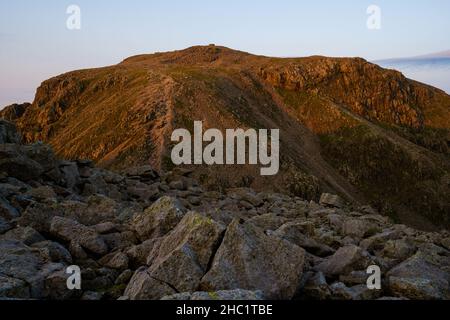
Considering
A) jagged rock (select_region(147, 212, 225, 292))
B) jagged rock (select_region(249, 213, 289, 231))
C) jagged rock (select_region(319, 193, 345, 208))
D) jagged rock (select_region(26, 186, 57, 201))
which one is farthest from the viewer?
jagged rock (select_region(319, 193, 345, 208))

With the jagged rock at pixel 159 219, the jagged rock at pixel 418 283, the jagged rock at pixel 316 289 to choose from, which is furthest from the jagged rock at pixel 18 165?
the jagged rock at pixel 418 283

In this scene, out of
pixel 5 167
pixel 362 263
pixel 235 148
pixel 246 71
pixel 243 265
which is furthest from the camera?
pixel 246 71

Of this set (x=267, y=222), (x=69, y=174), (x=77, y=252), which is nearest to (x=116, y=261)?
(x=77, y=252)

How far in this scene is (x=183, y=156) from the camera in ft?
318

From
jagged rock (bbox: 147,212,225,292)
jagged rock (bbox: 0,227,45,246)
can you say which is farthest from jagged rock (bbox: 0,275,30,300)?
jagged rock (bbox: 0,227,45,246)

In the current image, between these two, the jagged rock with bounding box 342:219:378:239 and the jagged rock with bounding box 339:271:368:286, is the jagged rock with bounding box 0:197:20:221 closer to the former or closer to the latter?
the jagged rock with bounding box 339:271:368:286

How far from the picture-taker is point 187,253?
11.1 m

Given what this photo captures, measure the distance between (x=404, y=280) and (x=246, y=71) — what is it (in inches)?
6093

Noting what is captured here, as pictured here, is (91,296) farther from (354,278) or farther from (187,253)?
(354,278)

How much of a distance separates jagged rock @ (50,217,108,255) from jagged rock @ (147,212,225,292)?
8.40 ft

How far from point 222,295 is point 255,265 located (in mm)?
1688

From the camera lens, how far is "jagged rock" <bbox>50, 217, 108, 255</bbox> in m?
14.4
